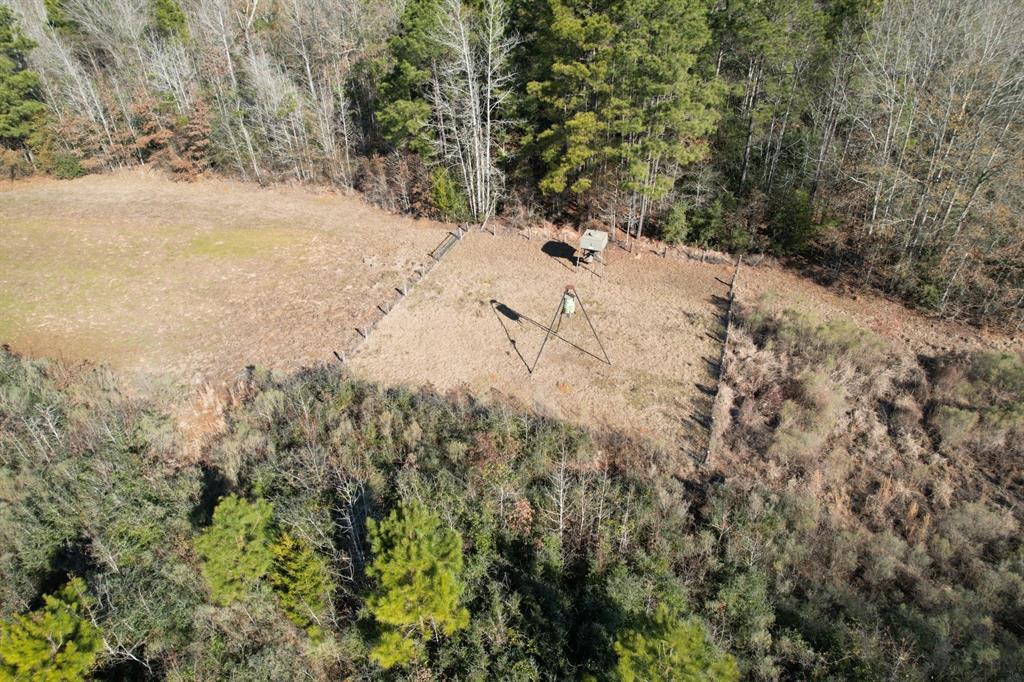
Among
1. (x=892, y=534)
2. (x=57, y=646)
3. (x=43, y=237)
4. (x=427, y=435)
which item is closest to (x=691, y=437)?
(x=892, y=534)

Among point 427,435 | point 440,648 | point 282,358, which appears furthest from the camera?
point 282,358

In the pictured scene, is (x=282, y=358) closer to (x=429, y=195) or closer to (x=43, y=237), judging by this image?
(x=429, y=195)

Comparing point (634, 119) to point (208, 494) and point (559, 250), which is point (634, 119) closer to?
point (559, 250)

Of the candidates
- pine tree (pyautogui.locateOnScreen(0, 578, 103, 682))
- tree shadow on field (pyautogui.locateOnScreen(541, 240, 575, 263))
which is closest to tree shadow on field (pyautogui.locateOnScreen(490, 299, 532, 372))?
tree shadow on field (pyautogui.locateOnScreen(541, 240, 575, 263))

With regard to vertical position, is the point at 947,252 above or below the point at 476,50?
below

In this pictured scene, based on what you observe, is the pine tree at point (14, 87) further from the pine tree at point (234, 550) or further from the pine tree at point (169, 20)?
the pine tree at point (234, 550)

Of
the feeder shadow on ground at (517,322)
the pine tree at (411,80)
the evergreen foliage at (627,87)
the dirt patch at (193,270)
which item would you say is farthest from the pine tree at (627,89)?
the dirt patch at (193,270)

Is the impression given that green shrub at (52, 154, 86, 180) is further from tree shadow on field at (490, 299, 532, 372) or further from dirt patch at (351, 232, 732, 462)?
tree shadow on field at (490, 299, 532, 372)
